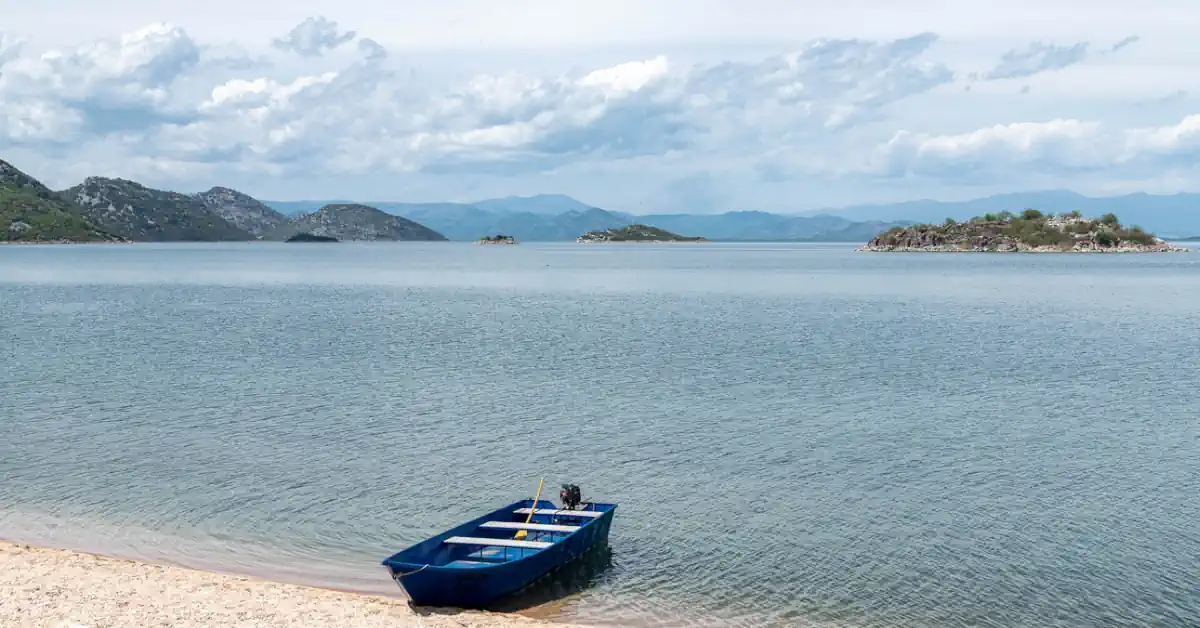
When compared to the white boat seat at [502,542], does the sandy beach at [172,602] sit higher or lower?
lower

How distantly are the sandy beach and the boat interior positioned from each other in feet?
5.61

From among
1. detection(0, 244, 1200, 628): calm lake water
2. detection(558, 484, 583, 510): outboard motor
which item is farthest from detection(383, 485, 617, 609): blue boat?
detection(0, 244, 1200, 628): calm lake water

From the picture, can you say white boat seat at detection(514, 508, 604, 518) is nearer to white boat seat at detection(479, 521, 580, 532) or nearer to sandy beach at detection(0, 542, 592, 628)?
white boat seat at detection(479, 521, 580, 532)

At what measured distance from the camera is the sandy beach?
25.3m

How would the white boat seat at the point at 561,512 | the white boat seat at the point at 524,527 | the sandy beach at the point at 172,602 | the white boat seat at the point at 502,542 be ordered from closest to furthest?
the sandy beach at the point at 172,602 → the white boat seat at the point at 502,542 → the white boat seat at the point at 524,527 → the white boat seat at the point at 561,512

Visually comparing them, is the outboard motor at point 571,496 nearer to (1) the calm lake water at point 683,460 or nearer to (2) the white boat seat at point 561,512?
(2) the white boat seat at point 561,512

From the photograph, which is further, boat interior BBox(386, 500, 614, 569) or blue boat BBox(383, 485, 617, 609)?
boat interior BBox(386, 500, 614, 569)

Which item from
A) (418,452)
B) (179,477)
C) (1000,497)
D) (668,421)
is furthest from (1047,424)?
(179,477)

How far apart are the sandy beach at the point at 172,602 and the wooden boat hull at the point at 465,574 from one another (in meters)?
0.54

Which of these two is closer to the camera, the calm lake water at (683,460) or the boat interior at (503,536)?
the boat interior at (503,536)

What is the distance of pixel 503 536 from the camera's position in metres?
32.5

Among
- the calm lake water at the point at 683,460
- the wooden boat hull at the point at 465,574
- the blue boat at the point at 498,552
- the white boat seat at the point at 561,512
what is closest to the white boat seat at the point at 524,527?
the blue boat at the point at 498,552

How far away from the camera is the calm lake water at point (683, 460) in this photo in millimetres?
31438

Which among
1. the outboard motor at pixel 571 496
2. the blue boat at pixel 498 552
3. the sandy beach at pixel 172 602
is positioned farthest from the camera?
the outboard motor at pixel 571 496
